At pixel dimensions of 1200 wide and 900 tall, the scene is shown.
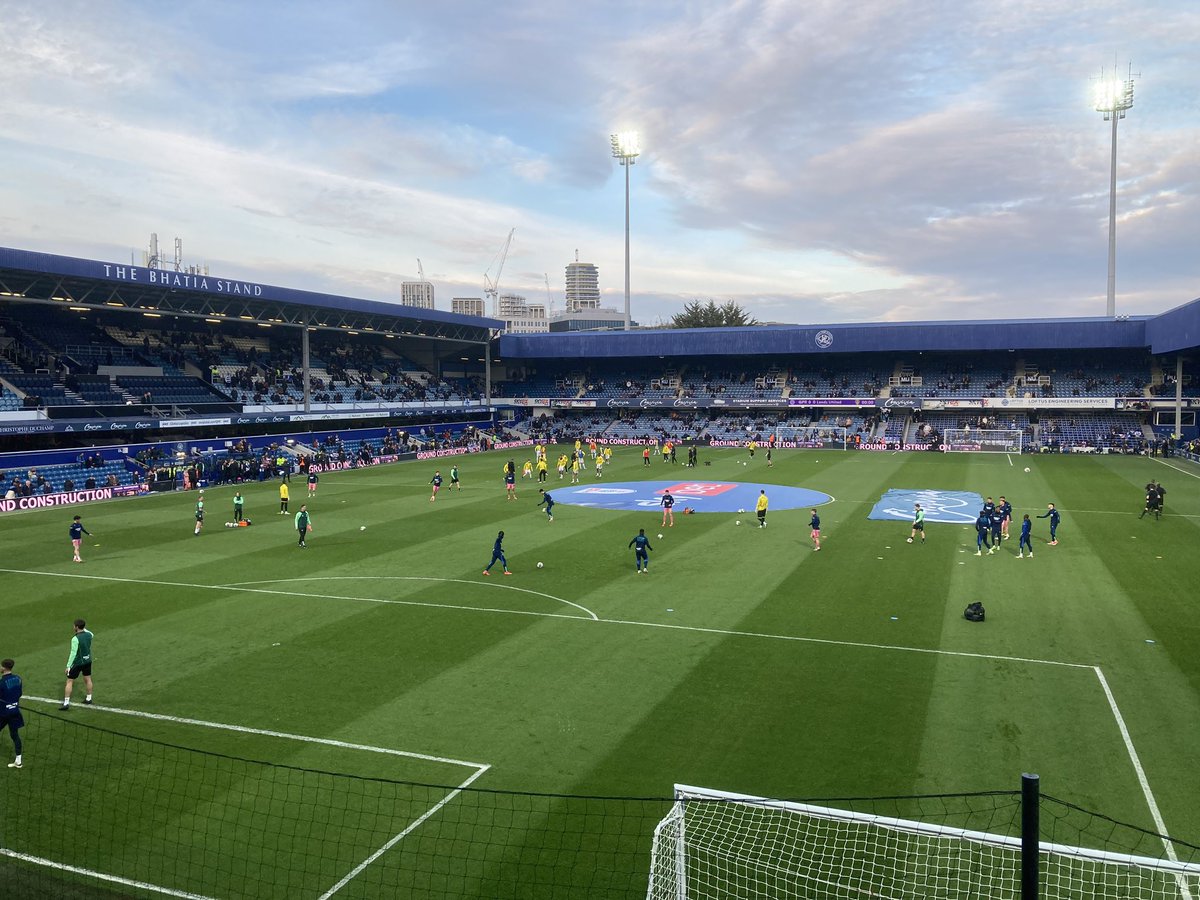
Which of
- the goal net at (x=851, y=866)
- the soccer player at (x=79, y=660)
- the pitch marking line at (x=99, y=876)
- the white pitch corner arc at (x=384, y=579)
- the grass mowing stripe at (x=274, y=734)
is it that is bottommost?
the pitch marking line at (x=99, y=876)

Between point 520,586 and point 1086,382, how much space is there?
64.9m

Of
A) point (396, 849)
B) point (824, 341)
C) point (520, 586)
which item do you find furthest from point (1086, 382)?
point (396, 849)

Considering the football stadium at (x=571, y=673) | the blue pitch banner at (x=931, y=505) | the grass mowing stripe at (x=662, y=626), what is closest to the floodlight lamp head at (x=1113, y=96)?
the football stadium at (x=571, y=673)

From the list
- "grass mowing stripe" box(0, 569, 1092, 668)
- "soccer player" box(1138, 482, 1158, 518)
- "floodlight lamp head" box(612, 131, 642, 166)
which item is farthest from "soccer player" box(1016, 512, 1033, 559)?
"floodlight lamp head" box(612, 131, 642, 166)

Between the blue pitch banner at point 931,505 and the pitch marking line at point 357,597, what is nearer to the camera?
the pitch marking line at point 357,597

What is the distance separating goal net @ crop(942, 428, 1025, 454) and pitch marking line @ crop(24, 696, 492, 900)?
200ft

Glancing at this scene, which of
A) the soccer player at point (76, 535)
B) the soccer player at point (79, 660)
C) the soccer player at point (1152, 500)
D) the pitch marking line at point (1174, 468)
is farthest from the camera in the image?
the pitch marking line at point (1174, 468)

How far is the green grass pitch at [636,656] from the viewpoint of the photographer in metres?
11.8

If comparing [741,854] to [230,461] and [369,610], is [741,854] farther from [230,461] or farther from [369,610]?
[230,461]

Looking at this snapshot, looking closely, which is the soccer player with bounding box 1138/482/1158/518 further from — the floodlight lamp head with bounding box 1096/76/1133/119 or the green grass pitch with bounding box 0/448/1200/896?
the floodlight lamp head with bounding box 1096/76/1133/119

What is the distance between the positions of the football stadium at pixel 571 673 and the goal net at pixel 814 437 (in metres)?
20.3

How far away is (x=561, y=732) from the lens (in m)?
13.0

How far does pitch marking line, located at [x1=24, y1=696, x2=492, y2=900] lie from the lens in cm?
929

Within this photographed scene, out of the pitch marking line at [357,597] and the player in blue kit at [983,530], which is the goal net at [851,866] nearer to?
the pitch marking line at [357,597]
